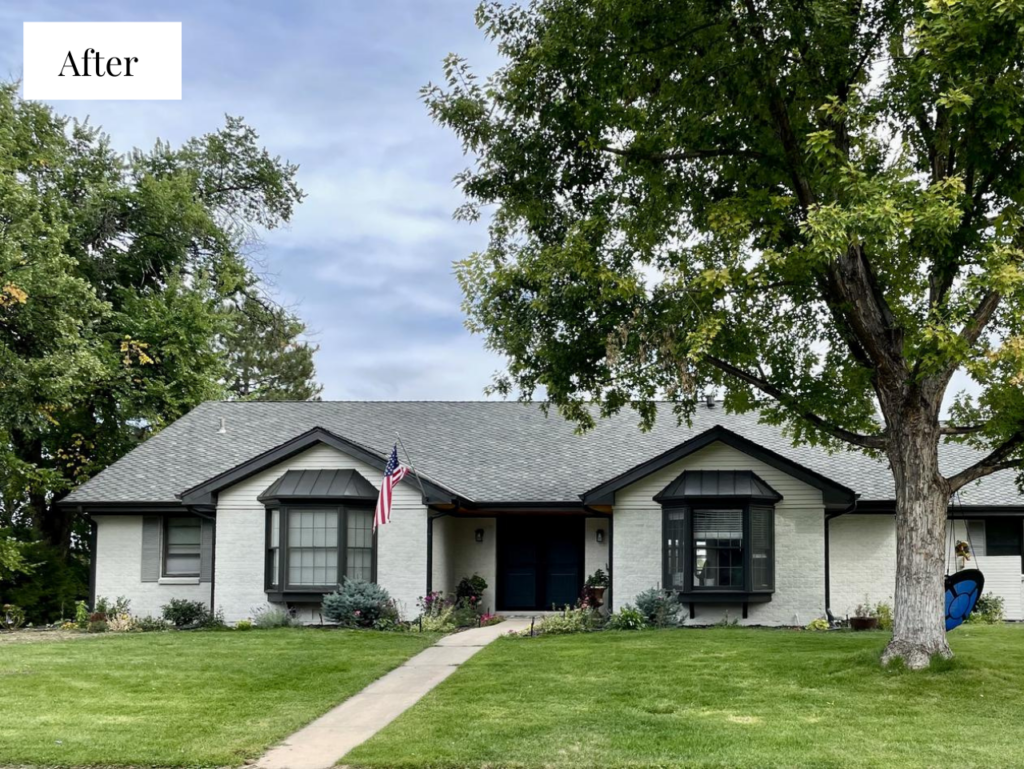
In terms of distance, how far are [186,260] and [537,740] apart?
27720 mm

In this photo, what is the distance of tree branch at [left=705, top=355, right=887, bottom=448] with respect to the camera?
618 inches

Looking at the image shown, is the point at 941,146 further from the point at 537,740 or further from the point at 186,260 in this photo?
the point at 186,260

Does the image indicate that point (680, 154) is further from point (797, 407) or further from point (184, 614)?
point (184, 614)

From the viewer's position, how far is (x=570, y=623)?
65.2 ft

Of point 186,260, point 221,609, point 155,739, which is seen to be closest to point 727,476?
point 221,609

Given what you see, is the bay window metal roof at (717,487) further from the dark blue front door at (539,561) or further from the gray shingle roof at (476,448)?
the dark blue front door at (539,561)

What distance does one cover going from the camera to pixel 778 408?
17188mm

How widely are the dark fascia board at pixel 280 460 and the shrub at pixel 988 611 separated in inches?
430

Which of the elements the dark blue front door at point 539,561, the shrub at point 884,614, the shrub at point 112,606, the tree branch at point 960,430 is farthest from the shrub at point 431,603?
the tree branch at point 960,430

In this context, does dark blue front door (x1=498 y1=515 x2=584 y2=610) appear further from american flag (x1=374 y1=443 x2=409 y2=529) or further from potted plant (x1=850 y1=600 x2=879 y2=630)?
potted plant (x1=850 y1=600 x2=879 y2=630)

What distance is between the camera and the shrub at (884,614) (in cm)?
2075

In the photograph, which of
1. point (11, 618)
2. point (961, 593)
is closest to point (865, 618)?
point (961, 593)

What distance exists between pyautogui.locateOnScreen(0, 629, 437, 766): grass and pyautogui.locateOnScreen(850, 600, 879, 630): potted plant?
26.6ft

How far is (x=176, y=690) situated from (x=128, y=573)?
1072 cm
